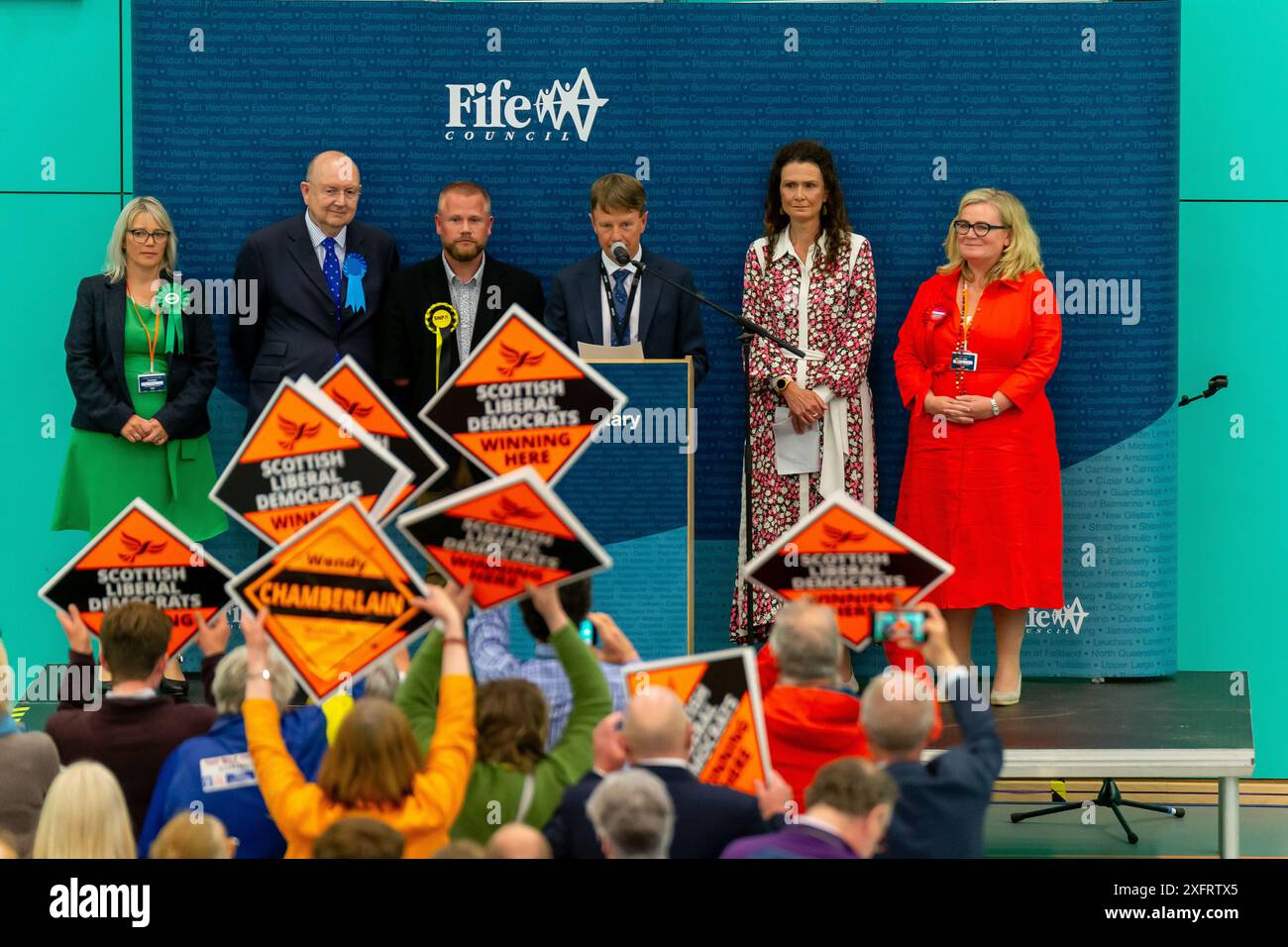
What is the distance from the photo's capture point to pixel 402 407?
7375 millimetres

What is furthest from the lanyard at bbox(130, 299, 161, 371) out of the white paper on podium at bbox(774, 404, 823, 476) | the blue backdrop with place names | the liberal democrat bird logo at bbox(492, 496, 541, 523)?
the liberal democrat bird logo at bbox(492, 496, 541, 523)

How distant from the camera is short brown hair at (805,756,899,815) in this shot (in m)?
3.77

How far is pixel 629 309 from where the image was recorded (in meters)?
7.25

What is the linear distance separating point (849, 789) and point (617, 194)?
3.75 metres

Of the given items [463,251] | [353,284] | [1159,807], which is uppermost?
[463,251]

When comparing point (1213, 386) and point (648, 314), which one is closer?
point (648, 314)

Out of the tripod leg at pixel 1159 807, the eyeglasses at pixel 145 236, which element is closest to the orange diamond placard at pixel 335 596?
the eyeglasses at pixel 145 236

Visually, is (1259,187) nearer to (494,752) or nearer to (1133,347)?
(1133,347)

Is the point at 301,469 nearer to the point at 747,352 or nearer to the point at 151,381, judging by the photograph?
the point at 747,352

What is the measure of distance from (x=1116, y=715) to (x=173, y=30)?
446 cm

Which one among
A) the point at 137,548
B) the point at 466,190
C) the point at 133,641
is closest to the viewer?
the point at 133,641

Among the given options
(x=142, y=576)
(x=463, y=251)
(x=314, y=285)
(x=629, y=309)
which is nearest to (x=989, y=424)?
(x=629, y=309)

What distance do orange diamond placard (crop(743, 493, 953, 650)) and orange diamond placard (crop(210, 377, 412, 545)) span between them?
0.98 meters

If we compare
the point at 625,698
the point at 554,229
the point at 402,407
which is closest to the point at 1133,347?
the point at 554,229
